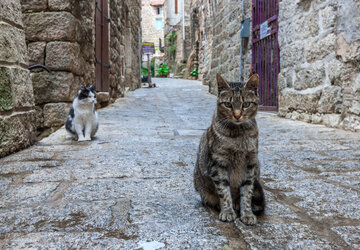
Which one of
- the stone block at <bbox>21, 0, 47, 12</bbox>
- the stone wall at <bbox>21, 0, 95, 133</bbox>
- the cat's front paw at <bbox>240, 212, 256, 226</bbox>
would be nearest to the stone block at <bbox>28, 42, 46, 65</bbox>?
the stone wall at <bbox>21, 0, 95, 133</bbox>

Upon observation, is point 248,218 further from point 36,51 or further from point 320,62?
point 36,51

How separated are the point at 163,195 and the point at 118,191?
30 centimetres

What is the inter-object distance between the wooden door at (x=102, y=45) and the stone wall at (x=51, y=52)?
1.68 meters

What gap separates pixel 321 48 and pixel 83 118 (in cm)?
343

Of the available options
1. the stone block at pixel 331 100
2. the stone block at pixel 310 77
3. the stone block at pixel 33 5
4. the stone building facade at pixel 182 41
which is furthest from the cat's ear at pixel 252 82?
the stone building facade at pixel 182 41

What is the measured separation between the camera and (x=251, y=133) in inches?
63.7

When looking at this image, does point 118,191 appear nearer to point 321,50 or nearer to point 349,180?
point 349,180

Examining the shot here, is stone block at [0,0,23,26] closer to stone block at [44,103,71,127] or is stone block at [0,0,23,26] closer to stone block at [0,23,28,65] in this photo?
stone block at [0,23,28,65]

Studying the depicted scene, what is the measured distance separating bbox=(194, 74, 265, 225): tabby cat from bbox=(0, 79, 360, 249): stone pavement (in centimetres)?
10

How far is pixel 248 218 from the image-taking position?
1532 mm

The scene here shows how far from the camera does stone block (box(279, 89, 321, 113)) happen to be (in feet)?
16.0

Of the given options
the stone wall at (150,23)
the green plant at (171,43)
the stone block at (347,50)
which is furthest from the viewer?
the stone wall at (150,23)

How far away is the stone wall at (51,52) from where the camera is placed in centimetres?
474

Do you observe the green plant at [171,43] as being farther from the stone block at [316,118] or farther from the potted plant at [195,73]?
the stone block at [316,118]
